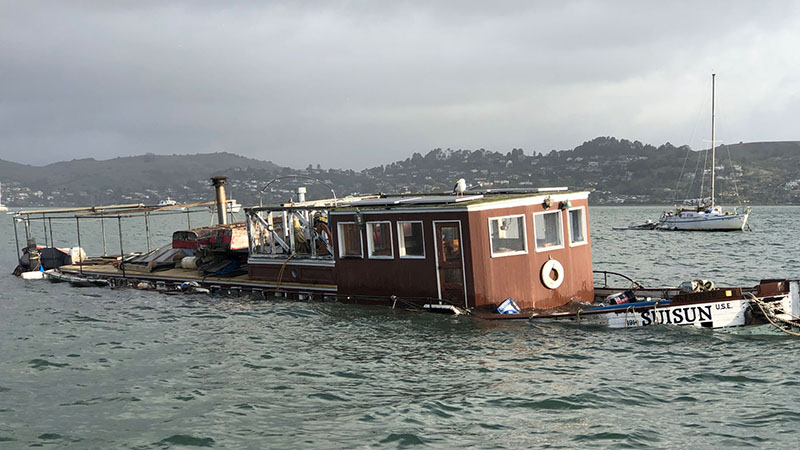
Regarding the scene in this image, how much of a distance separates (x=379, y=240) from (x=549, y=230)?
522cm

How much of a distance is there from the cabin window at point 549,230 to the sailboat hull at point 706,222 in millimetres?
69991

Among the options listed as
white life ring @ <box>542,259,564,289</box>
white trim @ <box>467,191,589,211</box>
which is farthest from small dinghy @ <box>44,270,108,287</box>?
white life ring @ <box>542,259,564,289</box>

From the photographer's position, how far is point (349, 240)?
22562mm

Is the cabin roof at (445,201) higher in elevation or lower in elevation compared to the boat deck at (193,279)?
higher

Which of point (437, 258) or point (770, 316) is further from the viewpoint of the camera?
point (437, 258)

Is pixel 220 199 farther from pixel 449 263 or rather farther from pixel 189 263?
pixel 449 263

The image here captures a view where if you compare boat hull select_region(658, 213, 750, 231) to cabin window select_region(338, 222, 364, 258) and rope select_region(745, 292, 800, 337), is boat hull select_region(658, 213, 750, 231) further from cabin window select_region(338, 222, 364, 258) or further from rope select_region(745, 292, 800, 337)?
cabin window select_region(338, 222, 364, 258)

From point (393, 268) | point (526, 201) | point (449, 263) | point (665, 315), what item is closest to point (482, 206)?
point (526, 201)

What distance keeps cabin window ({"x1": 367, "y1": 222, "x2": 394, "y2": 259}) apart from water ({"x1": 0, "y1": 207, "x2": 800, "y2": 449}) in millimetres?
1791

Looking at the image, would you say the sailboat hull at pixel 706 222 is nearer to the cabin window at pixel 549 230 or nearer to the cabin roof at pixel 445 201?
the cabin roof at pixel 445 201

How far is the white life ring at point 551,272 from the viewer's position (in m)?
20.2

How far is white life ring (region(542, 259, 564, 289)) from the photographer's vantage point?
66.3ft

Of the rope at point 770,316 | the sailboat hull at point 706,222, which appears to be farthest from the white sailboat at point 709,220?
the rope at point 770,316

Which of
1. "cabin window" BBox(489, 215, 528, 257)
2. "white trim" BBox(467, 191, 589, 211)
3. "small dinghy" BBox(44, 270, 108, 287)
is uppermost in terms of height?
"white trim" BBox(467, 191, 589, 211)
